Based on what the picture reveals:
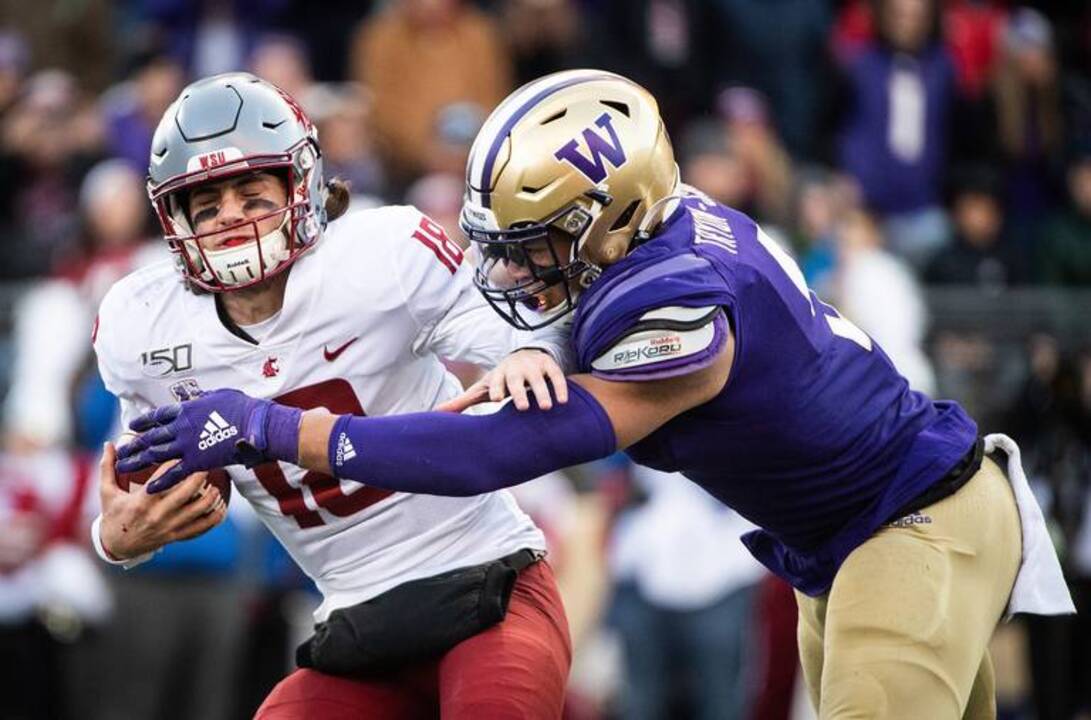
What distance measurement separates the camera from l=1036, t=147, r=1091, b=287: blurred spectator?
9.67 meters

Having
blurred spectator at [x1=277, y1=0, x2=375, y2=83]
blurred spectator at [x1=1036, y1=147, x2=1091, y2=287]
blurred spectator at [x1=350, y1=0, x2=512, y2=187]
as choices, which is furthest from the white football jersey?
blurred spectator at [x1=277, y1=0, x2=375, y2=83]

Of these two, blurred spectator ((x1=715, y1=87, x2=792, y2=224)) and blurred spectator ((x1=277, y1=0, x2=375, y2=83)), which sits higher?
blurred spectator ((x1=277, y1=0, x2=375, y2=83))

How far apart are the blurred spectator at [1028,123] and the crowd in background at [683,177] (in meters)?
0.01

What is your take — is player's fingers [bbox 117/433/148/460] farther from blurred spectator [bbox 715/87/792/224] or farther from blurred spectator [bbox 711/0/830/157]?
blurred spectator [bbox 711/0/830/157]

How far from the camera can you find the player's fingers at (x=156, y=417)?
4.31 m

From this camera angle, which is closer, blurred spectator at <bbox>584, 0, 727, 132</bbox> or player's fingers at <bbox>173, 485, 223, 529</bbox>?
player's fingers at <bbox>173, 485, 223, 529</bbox>

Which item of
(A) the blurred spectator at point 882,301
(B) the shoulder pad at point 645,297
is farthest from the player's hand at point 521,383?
(A) the blurred spectator at point 882,301

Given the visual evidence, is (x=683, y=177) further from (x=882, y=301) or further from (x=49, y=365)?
(x=49, y=365)

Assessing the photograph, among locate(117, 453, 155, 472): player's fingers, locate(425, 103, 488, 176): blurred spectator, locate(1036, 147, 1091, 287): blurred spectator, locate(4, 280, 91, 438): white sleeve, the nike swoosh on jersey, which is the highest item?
the nike swoosh on jersey

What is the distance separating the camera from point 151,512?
14.7 feet

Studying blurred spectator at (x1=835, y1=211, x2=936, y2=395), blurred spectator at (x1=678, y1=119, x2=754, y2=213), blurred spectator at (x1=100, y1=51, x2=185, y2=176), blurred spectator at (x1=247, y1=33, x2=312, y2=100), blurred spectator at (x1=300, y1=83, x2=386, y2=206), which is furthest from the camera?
blurred spectator at (x1=100, y1=51, x2=185, y2=176)

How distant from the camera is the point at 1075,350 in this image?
352 inches

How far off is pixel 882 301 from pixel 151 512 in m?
4.89

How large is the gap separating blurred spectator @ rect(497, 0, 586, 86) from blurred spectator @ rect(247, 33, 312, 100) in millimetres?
1046
